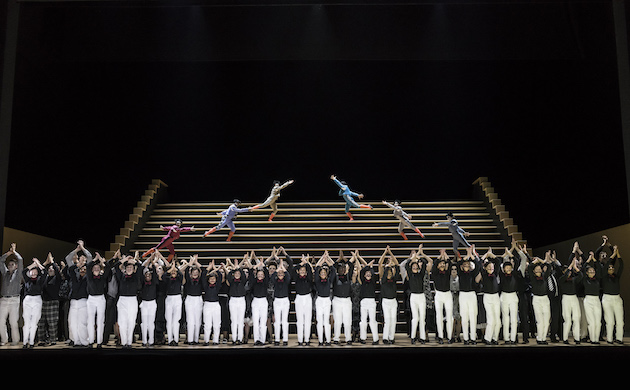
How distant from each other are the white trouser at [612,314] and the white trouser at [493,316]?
1600 millimetres

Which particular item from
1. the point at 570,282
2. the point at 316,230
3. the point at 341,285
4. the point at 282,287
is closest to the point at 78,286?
the point at 282,287

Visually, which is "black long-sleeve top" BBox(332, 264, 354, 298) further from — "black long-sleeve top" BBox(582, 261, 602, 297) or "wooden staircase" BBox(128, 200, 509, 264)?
"black long-sleeve top" BBox(582, 261, 602, 297)

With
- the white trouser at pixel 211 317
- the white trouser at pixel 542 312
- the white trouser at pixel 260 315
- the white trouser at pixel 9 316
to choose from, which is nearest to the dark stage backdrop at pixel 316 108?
the white trouser at pixel 9 316

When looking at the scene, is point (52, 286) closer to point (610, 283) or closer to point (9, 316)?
point (9, 316)

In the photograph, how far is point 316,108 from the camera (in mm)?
15367

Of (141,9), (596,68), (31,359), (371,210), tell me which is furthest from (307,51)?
(31,359)

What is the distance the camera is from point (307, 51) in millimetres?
11406

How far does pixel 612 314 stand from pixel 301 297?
15.3ft

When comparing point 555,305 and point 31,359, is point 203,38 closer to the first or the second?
point 31,359

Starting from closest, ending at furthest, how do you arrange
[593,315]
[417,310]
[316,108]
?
[593,315], [417,310], [316,108]

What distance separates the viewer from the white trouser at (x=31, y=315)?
27.2 feet

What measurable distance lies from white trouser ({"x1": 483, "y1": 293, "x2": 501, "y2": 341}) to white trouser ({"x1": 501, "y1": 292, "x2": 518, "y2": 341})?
9 cm

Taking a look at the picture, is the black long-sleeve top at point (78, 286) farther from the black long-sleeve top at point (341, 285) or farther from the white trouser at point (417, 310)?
→ the white trouser at point (417, 310)

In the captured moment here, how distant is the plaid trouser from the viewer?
8.70m
